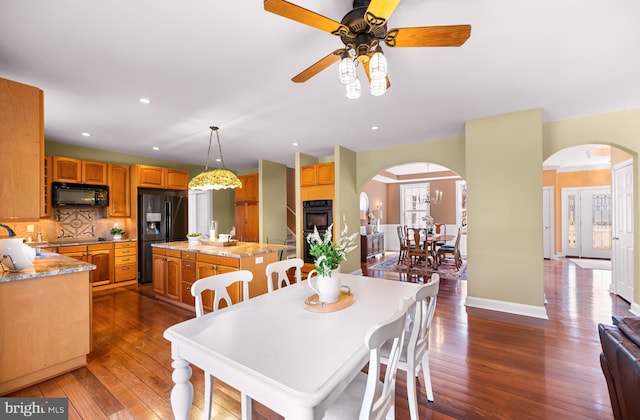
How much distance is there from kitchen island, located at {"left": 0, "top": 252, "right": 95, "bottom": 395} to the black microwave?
270 cm

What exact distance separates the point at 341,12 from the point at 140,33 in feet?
4.73

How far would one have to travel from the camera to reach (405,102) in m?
3.04

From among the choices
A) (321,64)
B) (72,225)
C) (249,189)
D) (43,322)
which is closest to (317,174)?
(249,189)

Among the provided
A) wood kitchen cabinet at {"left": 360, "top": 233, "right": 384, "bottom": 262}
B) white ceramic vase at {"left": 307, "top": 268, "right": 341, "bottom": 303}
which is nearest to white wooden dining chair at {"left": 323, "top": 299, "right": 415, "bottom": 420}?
white ceramic vase at {"left": 307, "top": 268, "right": 341, "bottom": 303}

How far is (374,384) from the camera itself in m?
1.00

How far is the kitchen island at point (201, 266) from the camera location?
3.21 m

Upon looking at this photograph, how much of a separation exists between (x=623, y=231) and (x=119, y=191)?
8.57 m

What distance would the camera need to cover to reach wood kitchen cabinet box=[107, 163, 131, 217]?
16.3 ft

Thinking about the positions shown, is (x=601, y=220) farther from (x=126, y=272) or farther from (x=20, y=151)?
(x=126, y=272)

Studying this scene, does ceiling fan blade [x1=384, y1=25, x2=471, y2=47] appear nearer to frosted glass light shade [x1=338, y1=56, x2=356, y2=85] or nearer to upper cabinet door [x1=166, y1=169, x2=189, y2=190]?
frosted glass light shade [x1=338, y1=56, x2=356, y2=85]

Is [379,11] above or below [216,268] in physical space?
above

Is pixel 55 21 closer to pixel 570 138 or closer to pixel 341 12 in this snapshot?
pixel 341 12

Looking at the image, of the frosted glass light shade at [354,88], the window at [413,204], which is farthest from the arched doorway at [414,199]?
the frosted glass light shade at [354,88]

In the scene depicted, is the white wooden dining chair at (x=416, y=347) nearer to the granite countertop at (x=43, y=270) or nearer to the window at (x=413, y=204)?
the granite countertop at (x=43, y=270)
